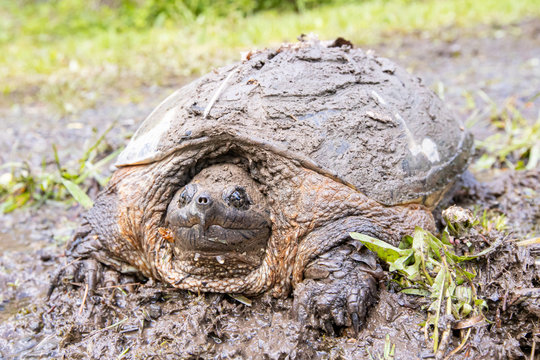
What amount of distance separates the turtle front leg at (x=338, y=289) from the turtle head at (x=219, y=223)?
1.01ft

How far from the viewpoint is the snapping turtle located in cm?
202

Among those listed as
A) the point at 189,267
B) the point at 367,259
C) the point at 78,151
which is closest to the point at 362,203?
the point at 367,259

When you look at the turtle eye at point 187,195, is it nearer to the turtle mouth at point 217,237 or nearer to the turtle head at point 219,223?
the turtle head at point 219,223

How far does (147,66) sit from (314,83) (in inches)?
172

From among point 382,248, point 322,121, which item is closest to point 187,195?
point 322,121

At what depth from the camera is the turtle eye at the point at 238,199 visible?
2.02 meters

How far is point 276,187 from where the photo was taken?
2.15m

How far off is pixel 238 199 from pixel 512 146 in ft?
8.62

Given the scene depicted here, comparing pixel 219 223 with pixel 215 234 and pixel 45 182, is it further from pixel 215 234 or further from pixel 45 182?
pixel 45 182

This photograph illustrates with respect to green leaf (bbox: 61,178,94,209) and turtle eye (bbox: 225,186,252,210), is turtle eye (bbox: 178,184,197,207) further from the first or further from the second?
green leaf (bbox: 61,178,94,209)

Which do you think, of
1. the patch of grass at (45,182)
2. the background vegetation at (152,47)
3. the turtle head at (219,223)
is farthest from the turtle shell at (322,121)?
the background vegetation at (152,47)

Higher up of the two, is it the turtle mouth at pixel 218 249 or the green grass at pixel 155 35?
the turtle mouth at pixel 218 249

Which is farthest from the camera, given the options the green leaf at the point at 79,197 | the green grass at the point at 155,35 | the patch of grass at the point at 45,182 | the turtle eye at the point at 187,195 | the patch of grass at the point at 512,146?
the green grass at the point at 155,35

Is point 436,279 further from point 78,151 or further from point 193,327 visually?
point 78,151
